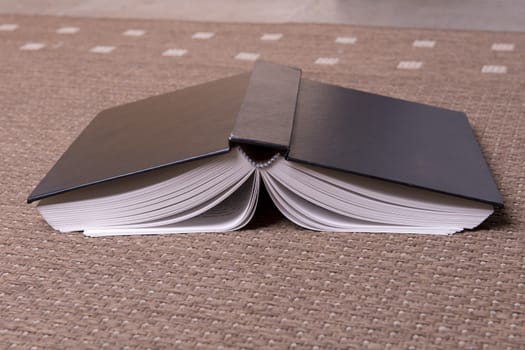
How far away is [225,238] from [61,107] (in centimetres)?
79

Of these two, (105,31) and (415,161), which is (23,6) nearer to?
(105,31)

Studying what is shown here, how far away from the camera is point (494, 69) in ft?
6.17

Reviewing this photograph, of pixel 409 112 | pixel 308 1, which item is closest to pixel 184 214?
pixel 409 112

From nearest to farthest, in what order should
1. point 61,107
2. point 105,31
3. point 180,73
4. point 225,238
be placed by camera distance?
point 225,238, point 61,107, point 180,73, point 105,31

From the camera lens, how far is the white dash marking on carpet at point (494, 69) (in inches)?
73.4

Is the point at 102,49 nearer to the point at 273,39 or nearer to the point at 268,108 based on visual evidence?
the point at 273,39

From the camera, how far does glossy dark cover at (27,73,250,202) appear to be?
113cm

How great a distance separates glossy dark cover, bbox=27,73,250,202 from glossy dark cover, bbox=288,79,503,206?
4.9 inches

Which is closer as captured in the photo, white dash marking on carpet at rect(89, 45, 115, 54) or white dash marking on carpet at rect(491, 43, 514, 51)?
white dash marking on carpet at rect(491, 43, 514, 51)

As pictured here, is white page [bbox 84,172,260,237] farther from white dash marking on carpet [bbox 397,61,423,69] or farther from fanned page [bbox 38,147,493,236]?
white dash marking on carpet [bbox 397,61,423,69]

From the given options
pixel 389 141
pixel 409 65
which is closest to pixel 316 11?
pixel 409 65

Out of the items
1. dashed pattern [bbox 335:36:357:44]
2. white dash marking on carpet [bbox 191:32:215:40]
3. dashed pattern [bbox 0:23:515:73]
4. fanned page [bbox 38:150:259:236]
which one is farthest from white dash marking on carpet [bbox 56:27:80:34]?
fanned page [bbox 38:150:259:236]

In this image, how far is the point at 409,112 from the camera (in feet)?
4.47

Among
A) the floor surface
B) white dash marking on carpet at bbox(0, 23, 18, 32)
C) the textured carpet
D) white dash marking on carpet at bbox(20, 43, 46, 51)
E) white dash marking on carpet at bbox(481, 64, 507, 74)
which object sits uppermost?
the textured carpet
